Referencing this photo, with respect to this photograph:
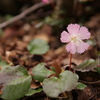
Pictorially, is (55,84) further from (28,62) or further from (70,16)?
(70,16)

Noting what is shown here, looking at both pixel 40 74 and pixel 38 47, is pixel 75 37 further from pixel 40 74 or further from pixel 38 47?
pixel 38 47

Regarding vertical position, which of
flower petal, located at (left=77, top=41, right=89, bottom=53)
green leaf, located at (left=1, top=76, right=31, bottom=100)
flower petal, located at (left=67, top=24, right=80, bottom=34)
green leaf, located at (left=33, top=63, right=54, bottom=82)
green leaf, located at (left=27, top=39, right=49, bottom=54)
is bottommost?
green leaf, located at (left=1, top=76, right=31, bottom=100)

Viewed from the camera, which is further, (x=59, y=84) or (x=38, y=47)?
(x=38, y=47)

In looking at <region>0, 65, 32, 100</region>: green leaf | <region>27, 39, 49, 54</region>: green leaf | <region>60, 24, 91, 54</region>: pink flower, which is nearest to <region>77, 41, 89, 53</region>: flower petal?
<region>60, 24, 91, 54</region>: pink flower

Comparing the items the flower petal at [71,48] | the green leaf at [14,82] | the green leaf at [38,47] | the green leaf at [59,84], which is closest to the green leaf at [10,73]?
the green leaf at [14,82]

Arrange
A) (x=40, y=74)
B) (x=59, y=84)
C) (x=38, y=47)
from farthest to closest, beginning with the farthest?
(x=38, y=47) → (x=40, y=74) → (x=59, y=84)

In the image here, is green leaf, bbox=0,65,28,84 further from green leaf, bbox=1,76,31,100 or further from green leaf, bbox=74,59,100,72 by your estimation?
green leaf, bbox=74,59,100,72

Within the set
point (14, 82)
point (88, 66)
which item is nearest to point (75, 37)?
point (88, 66)
